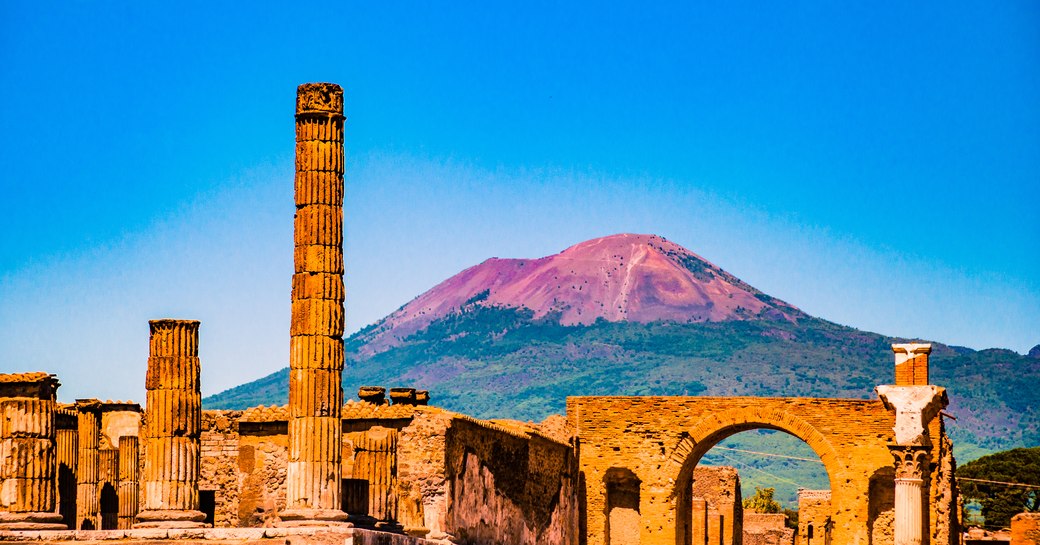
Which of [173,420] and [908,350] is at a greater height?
[908,350]

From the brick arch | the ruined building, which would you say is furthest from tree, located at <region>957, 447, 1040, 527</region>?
the ruined building

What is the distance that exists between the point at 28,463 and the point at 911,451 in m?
12.6

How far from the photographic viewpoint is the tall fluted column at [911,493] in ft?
97.8

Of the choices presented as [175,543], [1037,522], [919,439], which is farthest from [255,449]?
[1037,522]

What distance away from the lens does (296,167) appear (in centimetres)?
2902

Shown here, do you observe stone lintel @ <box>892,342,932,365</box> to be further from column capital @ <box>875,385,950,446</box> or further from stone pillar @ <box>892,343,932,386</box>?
column capital @ <box>875,385,950,446</box>

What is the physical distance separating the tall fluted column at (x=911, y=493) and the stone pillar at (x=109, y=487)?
12322 millimetres

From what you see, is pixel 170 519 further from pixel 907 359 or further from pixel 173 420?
pixel 907 359

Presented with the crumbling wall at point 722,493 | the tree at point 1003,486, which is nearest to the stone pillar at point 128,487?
the crumbling wall at point 722,493

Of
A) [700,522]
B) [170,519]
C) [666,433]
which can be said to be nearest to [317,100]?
[170,519]

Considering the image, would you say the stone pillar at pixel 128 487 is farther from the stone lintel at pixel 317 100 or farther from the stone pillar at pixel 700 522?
the stone pillar at pixel 700 522

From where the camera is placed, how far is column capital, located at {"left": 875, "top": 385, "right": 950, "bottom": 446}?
2953cm

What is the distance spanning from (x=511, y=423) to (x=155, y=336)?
12.0 m

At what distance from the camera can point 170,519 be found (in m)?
28.3
